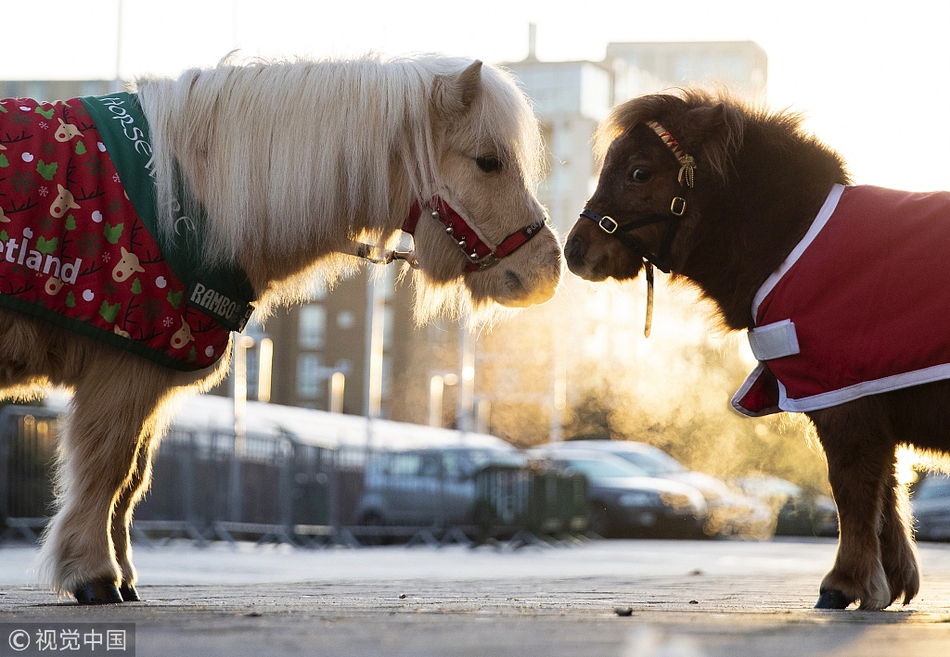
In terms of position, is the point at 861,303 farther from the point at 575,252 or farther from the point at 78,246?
the point at 78,246

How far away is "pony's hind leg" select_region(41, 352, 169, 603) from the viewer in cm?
410

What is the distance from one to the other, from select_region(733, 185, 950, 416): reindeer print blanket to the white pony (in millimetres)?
971

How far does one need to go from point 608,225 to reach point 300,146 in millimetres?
1242

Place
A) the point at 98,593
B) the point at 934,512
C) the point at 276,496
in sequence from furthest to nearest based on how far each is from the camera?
the point at 934,512 → the point at 276,496 → the point at 98,593

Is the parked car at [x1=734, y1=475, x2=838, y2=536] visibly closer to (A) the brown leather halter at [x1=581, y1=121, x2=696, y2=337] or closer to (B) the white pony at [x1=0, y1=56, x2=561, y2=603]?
(A) the brown leather halter at [x1=581, y1=121, x2=696, y2=337]

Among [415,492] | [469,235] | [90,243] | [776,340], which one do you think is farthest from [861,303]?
[415,492]

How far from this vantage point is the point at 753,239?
4352 mm

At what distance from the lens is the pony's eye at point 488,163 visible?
4.58m

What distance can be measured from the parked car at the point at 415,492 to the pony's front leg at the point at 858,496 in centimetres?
1321

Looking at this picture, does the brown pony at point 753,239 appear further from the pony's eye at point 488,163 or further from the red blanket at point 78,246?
the red blanket at point 78,246

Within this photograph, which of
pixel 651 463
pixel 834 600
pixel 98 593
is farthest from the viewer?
pixel 651 463

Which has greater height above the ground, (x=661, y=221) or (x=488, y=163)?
(x=488, y=163)

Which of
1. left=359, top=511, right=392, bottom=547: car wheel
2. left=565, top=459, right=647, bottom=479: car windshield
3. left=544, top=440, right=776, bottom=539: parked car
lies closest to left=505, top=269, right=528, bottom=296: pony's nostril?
left=359, top=511, right=392, bottom=547: car wheel

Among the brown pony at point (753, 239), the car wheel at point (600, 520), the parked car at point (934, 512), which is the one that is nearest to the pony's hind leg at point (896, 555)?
the brown pony at point (753, 239)
